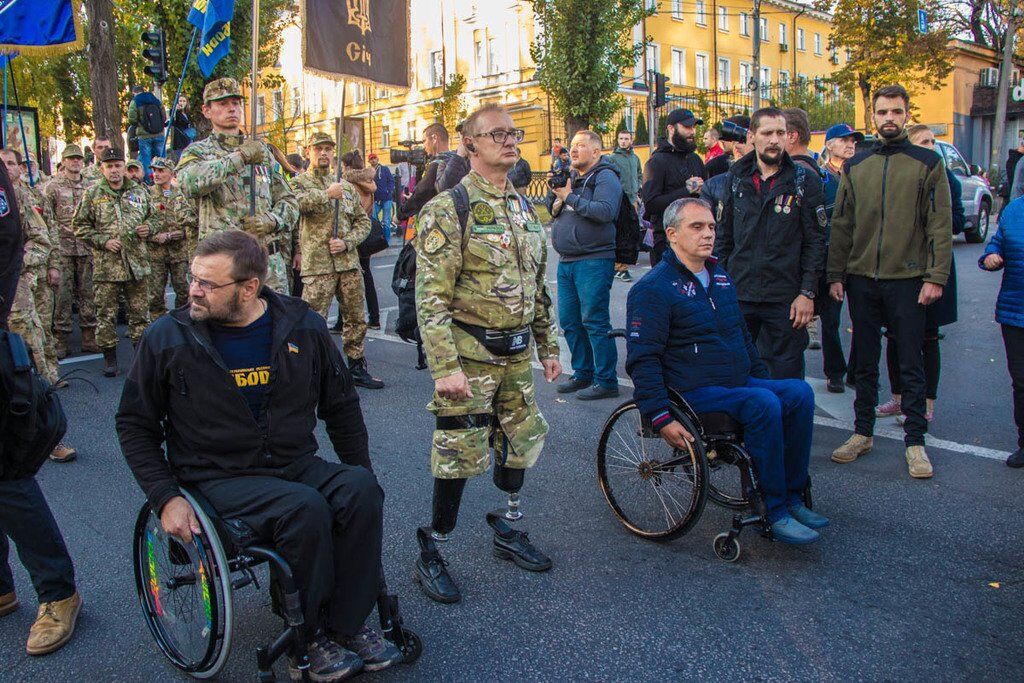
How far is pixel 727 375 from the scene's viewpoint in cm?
427

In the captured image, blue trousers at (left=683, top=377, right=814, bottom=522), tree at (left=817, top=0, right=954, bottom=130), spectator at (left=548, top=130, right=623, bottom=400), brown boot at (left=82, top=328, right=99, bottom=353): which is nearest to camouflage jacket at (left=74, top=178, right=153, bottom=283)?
brown boot at (left=82, top=328, right=99, bottom=353)

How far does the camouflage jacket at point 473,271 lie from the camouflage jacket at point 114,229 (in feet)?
20.0

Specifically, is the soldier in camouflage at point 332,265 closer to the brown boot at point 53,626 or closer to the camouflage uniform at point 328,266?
the camouflage uniform at point 328,266

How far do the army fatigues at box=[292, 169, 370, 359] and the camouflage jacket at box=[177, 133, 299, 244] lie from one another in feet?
3.50

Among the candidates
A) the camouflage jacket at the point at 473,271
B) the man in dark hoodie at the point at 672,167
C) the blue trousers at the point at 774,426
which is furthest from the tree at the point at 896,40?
the camouflage jacket at the point at 473,271

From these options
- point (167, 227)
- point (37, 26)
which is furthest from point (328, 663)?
point (37, 26)

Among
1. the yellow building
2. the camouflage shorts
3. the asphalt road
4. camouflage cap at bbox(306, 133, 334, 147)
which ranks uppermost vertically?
the yellow building

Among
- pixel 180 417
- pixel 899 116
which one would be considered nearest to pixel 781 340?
pixel 899 116

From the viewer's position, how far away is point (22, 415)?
3.47m

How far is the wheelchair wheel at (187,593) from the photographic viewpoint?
113 inches

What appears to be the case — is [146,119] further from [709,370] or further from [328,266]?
[709,370]

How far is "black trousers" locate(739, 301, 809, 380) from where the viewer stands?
5.35 meters

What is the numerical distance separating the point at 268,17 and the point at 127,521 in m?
26.7

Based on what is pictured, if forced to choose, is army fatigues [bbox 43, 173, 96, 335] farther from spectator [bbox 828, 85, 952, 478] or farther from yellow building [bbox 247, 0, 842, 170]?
yellow building [bbox 247, 0, 842, 170]
